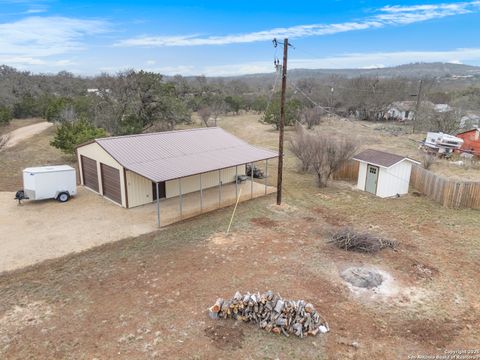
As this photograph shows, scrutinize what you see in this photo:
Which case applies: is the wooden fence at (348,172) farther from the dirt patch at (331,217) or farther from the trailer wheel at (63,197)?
the trailer wheel at (63,197)

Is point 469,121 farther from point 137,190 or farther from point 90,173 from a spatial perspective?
point 90,173

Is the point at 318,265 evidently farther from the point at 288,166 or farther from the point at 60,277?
the point at 288,166

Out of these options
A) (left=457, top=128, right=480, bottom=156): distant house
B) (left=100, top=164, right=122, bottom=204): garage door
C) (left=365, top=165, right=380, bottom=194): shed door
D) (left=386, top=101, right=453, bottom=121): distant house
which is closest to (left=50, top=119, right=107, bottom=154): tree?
(left=100, top=164, right=122, bottom=204): garage door

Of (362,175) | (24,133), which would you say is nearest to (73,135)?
(24,133)

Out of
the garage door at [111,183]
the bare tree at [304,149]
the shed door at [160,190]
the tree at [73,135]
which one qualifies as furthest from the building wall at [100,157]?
the bare tree at [304,149]

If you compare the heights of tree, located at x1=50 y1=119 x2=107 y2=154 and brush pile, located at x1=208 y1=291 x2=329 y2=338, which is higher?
tree, located at x1=50 y1=119 x2=107 y2=154

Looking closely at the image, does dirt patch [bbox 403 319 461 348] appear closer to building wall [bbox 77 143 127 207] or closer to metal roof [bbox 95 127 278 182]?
metal roof [bbox 95 127 278 182]

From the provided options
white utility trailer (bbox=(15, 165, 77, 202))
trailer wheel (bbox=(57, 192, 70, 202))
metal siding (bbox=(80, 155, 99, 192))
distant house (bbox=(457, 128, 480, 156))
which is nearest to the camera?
white utility trailer (bbox=(15, 165, 77, 202))

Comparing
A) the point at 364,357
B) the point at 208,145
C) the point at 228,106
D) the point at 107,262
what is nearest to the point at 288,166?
the point at 208,145
